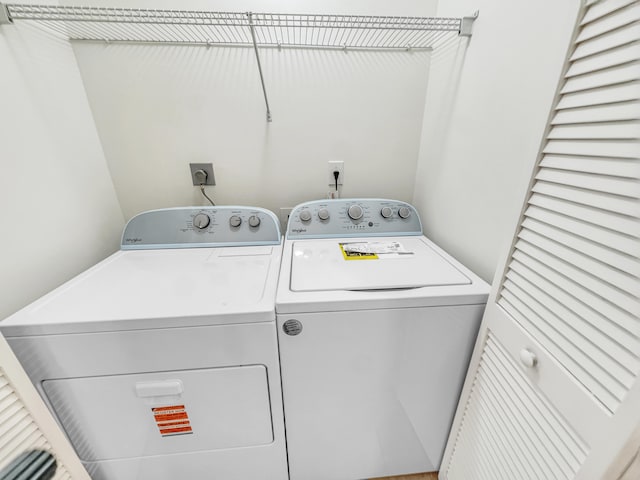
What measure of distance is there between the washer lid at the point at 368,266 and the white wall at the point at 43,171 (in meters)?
0.97

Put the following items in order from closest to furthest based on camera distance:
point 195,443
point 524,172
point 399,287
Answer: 1. point 524,172
2. point 399,287
3. point 195,443

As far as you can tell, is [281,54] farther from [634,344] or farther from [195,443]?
[195,443]

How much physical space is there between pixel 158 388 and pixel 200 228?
2.28ft

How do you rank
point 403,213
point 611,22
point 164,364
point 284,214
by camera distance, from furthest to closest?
point 284,214 < point 403,213 < point 164,364 < point 611,22

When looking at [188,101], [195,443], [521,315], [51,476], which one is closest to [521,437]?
[521,315]

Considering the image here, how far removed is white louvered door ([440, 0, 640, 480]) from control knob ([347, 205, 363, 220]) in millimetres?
692

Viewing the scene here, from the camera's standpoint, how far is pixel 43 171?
38.3 inches

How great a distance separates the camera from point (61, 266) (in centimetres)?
102

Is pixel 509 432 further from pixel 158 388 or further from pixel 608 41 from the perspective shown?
pixel 158 388

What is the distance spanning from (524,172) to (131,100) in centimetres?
168

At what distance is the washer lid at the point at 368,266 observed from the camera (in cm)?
85

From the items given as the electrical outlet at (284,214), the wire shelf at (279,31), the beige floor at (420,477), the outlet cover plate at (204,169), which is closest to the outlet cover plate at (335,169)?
the electrical outlet at (284,214)

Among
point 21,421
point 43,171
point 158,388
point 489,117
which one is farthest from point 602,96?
point 43,171

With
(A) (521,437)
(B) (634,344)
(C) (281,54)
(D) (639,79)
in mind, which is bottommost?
(A) (521,437)
